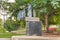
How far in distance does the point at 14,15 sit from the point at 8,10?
474 mm

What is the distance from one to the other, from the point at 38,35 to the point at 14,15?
5.72 metres

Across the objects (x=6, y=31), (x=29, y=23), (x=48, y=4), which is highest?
(x=48, y=4)

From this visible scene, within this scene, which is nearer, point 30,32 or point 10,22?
point 30,32

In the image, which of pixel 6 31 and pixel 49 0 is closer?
pixel 49 0

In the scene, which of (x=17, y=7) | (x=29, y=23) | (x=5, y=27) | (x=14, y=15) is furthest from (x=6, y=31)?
(x=29, y=23)

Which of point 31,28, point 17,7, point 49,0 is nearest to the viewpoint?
point 31,28

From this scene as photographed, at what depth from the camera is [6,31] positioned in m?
13.0

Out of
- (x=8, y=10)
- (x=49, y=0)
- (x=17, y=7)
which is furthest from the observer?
(x=8, y=10)

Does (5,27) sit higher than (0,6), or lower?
lower

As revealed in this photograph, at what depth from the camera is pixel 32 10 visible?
945 cm

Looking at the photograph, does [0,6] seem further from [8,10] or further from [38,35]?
[38,35]

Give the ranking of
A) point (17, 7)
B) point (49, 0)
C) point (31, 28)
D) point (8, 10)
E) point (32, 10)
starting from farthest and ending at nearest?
point (8, 10) → point (17, 7) → point (32, 10) → point (49, 0) → point (31, 28)

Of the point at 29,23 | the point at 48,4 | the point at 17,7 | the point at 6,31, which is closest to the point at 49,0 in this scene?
the point at 48,4

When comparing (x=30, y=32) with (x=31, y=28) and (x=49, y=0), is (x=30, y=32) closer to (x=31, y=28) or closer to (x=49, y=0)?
(x=31, y=28)
